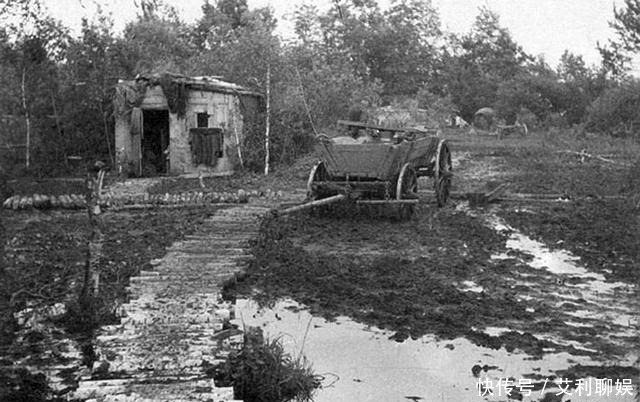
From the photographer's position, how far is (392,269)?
875cm

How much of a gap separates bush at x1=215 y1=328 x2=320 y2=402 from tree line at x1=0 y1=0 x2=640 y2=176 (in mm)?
2810

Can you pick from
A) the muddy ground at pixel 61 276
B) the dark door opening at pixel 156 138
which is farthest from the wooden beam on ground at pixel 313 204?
the dark door opening at pixel 156 138

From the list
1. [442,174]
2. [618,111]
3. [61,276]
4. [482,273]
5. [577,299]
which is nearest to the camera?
[577,299]

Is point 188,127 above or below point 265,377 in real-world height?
above

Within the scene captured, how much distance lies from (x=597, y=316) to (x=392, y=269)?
8.68 feet

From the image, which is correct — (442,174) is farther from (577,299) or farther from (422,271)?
(577,299)

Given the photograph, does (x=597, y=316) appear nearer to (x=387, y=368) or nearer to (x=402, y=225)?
(x=387, y=368)

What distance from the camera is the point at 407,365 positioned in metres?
5.59

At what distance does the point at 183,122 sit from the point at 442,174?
8.90 m

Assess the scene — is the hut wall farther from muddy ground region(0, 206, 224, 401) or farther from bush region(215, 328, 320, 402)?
bush region(215, 328, 320, 402)

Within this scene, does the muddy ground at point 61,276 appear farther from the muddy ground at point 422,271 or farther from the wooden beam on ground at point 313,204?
the wooden beam on ground at point 313,204

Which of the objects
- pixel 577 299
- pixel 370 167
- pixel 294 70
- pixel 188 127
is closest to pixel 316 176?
pixel 370 167

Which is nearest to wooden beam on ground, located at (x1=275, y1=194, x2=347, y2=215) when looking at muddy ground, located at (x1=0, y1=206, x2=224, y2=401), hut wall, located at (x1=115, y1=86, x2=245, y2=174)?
muddy ground, located at (x1=0, y1=206, x2=224, y2=401)

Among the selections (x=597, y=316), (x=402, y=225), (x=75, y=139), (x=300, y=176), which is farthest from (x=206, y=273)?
(x=75, y=139)
